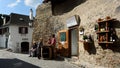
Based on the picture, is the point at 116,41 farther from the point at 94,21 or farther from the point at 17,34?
the point at 17,34

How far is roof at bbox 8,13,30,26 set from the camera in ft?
102

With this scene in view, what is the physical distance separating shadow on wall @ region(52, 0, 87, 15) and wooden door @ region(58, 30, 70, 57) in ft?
4.95

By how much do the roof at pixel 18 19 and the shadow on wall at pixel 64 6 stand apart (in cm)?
1781

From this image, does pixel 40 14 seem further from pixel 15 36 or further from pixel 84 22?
pixel 15 36

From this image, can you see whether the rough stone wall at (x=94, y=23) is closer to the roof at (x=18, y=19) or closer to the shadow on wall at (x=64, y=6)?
the shadow on wall at (x=64, y=6)

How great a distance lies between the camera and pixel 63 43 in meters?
12.7

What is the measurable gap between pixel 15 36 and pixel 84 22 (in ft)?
70.8

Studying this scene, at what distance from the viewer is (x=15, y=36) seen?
1196 inches

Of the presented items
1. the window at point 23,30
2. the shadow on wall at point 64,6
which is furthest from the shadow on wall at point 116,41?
the window at point 23,30

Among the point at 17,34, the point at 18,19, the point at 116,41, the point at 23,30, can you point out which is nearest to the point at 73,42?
the point at 116,41

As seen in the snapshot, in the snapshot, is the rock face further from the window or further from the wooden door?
the window

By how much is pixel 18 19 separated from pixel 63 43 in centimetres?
2123

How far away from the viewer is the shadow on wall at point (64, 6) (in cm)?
1193

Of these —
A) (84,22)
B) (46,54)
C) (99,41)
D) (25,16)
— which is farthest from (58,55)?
(25,16)
